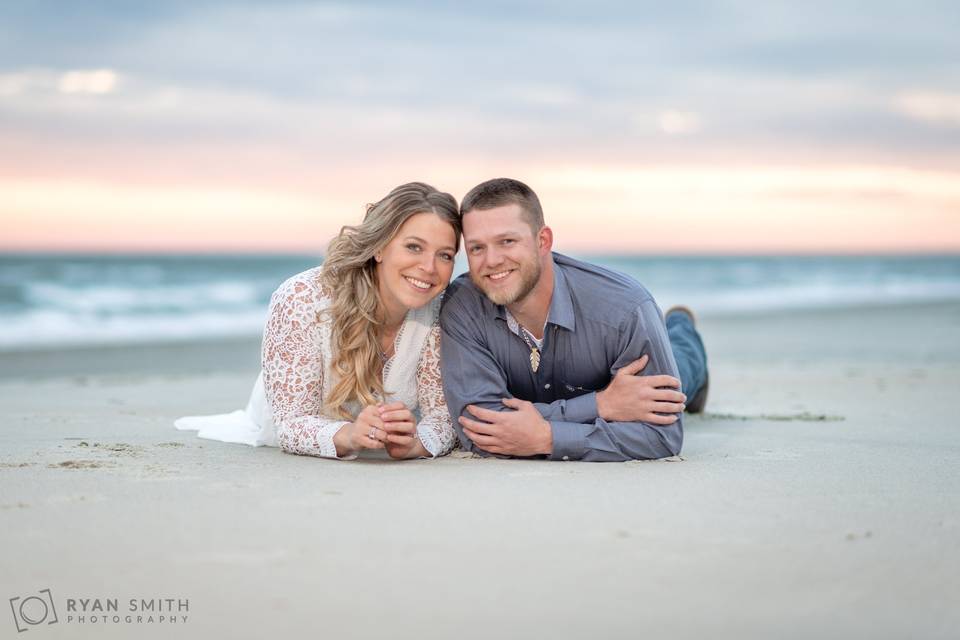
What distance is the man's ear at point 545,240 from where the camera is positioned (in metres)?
4.39

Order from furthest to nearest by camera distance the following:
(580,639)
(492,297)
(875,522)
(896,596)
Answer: (492,297) < (875,522) < (896,596) < (580,639)

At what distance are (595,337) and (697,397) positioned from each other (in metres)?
2.09

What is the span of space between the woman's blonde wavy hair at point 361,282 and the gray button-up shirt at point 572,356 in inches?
14.9

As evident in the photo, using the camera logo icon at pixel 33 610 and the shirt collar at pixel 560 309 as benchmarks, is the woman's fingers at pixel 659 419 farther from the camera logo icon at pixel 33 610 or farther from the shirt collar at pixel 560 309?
the camera logo icon at pixel 33 610

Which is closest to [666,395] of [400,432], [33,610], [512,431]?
[512,431]

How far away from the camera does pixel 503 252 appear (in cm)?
425

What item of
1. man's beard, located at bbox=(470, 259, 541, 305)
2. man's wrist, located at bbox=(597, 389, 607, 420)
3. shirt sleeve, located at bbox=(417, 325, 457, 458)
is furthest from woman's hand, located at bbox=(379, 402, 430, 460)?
man's wrist, located at bbox=(597, 389, 607, 420)

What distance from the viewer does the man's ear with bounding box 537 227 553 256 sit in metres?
4.39

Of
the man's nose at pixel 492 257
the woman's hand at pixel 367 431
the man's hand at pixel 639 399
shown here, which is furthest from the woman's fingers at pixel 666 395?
the woman's hand at pixel 367 431

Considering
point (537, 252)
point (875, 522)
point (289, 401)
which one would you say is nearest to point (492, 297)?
point (537, 252)

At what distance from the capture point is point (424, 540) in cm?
289

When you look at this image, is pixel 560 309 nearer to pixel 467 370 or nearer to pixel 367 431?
pixel 467 370

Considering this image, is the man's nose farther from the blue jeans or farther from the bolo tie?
the blue jeans

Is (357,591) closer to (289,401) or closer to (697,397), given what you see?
(289,401)
